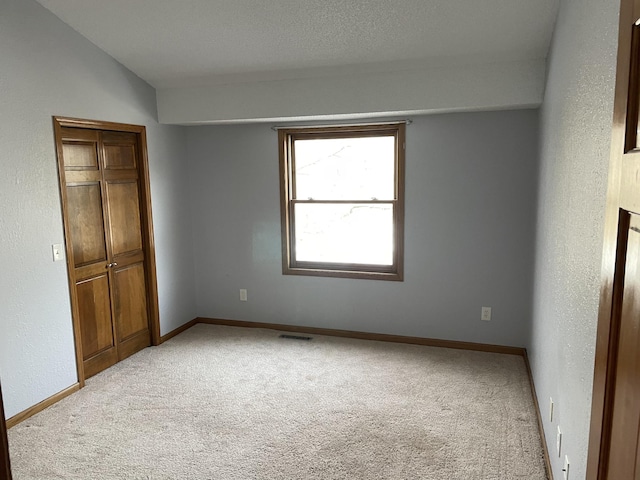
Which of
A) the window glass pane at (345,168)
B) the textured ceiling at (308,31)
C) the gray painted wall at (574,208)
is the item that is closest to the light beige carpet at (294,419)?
the gray painted wall at (574,208)

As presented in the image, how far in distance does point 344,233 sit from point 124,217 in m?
1.92

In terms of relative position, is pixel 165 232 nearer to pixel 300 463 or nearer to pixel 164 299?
pixel 164 299

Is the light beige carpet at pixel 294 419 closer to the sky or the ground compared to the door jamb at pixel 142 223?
closer to the ground

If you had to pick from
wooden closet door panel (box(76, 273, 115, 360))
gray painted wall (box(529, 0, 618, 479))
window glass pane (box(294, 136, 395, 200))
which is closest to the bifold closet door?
wooden closet door panel (box(76, 273, 115, 360))

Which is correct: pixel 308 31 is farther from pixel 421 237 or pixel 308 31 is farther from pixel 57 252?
pixel 57 252

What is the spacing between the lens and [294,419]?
9.83 feet

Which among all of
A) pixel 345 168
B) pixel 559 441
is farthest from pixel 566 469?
pixel 345 168

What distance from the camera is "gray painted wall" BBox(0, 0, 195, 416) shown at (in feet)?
9.46

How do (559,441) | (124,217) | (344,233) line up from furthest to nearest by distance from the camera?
(344,233) < (124,217) < (559,441)

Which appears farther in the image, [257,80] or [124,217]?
[124,217]

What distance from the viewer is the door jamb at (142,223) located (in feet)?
10.7

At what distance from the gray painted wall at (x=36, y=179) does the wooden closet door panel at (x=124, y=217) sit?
56cm

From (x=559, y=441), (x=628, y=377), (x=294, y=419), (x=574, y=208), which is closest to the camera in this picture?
(x=628, y=377)

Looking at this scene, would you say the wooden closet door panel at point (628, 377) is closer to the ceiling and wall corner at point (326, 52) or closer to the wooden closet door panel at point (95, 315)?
the ceiling and wall corner at point (326, 52)
